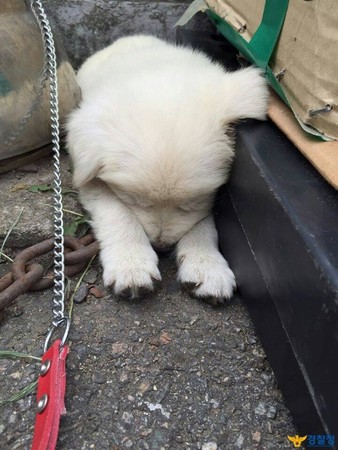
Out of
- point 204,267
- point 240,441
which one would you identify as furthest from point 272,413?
point 204,267

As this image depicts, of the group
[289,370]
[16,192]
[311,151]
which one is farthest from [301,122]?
[16,192]

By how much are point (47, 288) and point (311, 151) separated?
1198mm

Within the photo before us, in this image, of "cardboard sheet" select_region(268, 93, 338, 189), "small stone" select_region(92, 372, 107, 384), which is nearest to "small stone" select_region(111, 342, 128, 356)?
"small stone" select_region(92, 372, 107, 384)

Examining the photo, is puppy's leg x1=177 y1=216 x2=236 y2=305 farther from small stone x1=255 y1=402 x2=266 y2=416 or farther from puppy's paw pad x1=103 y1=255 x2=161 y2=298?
small stone x1=255 y1=402 x2=266 y2=416

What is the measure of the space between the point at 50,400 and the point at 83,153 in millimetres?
1186

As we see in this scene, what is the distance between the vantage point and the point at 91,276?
2.10 metres

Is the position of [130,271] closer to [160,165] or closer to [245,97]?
[160,165]

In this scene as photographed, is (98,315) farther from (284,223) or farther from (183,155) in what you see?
(284,223)

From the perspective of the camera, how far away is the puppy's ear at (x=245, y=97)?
80.2 inches

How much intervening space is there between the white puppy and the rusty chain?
0.08 meters

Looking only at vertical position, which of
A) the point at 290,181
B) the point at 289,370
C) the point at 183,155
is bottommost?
the point at 289,370

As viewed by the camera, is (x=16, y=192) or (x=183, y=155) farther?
(x=16, y=192)

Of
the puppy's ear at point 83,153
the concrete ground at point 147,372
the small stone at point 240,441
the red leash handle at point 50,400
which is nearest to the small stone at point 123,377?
the concrete ground at point 147,372

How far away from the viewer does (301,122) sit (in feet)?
5.65
